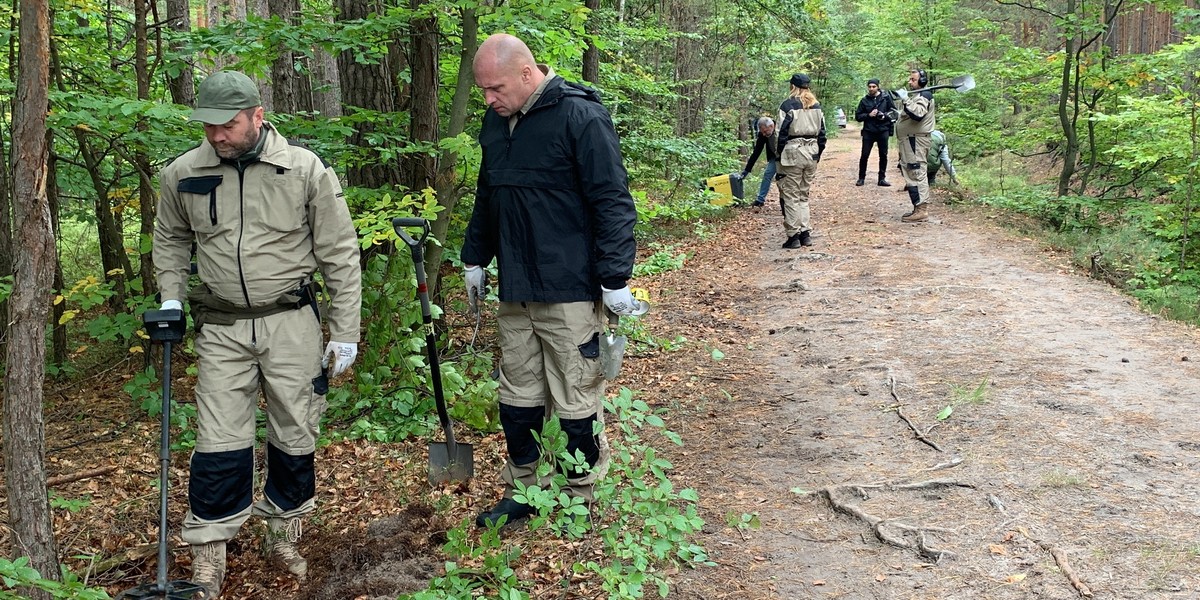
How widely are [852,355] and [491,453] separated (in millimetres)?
3068

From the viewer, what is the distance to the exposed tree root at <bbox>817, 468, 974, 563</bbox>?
384 centimetres

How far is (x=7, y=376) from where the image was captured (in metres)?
3.15

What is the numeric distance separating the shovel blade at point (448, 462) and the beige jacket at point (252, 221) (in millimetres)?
1325

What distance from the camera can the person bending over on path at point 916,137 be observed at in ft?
39.4

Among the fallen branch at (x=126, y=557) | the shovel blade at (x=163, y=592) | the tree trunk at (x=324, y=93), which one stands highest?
the tree trunk at (x=324, y=93)

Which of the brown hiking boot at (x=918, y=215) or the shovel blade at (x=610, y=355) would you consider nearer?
the shovel blade at (x=610, y=355)

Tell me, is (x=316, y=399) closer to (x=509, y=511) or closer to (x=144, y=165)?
(x=509, y=511)

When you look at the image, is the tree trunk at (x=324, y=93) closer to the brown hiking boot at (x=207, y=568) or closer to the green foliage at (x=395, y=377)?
the green foliage at (x=395, y=377)

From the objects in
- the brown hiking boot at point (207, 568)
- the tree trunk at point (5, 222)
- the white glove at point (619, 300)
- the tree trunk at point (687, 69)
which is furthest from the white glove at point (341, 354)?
the tree trunk at point (687, 69)

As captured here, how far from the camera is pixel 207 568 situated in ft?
12.3

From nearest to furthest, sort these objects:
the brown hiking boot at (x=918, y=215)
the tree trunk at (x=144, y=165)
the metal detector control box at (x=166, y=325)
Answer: the metal detector control box at (x=166, y=325), the tree trunk at (x=144, y=165), the brown hiking boot at (x=918, y=215)

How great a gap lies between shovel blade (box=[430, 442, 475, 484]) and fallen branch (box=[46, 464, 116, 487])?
2.07 meters

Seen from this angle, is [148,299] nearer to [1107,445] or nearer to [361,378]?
[361,378]

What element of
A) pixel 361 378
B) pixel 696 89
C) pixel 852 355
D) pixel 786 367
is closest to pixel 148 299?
pixel 361 378
